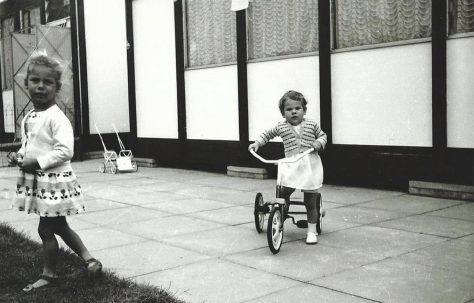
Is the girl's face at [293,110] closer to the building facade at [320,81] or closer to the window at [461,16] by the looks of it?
the building facade at [320,81]

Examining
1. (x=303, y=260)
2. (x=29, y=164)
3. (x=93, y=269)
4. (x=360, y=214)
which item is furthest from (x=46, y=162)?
(x=360, y=214)

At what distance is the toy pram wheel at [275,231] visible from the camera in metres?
4.91

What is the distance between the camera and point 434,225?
6090 mm

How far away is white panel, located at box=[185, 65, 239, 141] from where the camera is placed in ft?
35.8

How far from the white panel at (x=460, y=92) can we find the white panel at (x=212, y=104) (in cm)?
426

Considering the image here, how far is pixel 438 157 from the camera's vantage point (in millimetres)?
7828

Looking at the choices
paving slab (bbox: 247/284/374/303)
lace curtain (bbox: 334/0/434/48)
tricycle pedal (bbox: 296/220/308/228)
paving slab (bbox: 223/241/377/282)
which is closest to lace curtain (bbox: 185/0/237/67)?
lace curtain (bbox: 334/0/434/48)

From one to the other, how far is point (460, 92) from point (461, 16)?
1.01m

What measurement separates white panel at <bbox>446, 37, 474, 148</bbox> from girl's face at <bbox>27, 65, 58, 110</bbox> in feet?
17.6

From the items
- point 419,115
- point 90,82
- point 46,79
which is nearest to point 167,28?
point 90,82

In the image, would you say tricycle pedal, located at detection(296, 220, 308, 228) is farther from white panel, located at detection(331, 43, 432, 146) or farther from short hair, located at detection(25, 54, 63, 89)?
white panel, located at detection(331, 43, 432, 146)

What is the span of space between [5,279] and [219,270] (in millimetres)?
1635

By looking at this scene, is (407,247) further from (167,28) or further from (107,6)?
(107,6)

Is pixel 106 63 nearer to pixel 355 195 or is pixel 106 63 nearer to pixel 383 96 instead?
pixel 383 96
